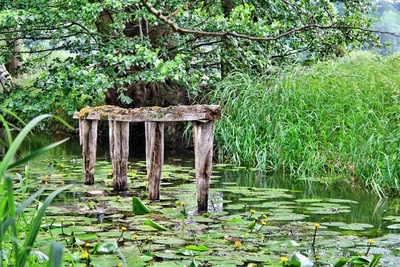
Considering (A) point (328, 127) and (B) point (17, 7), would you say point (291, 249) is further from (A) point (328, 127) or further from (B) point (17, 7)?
(B) point (17, 7)

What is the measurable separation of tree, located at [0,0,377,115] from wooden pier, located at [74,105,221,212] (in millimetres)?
2016

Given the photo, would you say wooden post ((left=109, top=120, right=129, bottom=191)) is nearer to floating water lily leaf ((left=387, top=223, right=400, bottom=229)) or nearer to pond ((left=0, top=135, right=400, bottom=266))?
pond ((left=0, top=135, right=400, bottom=266))

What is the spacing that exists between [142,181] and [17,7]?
4073mm

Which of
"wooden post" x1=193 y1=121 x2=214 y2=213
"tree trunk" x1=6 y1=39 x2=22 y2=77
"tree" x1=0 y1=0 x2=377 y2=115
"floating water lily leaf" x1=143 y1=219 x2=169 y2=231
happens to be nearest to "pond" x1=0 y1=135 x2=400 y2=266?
"floating water lily leaf" x1=143 y1=219 x2=169 y2=231

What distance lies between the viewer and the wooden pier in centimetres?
568

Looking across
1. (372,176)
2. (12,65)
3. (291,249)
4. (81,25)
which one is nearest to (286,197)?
(372,176)

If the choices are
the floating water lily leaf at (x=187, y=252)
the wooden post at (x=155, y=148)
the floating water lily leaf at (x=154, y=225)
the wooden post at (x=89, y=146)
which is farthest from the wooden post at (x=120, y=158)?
the floating water lily leaf at (x=187, y=252)

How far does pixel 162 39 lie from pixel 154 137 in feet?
18.4

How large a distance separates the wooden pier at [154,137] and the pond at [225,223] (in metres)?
0.21

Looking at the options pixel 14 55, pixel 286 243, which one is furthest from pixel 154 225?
pixel 14 55

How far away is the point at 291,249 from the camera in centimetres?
444

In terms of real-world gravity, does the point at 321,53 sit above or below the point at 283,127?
above

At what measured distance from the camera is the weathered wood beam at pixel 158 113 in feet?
18.5

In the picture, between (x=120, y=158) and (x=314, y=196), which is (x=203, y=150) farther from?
(x=314, y=196)
